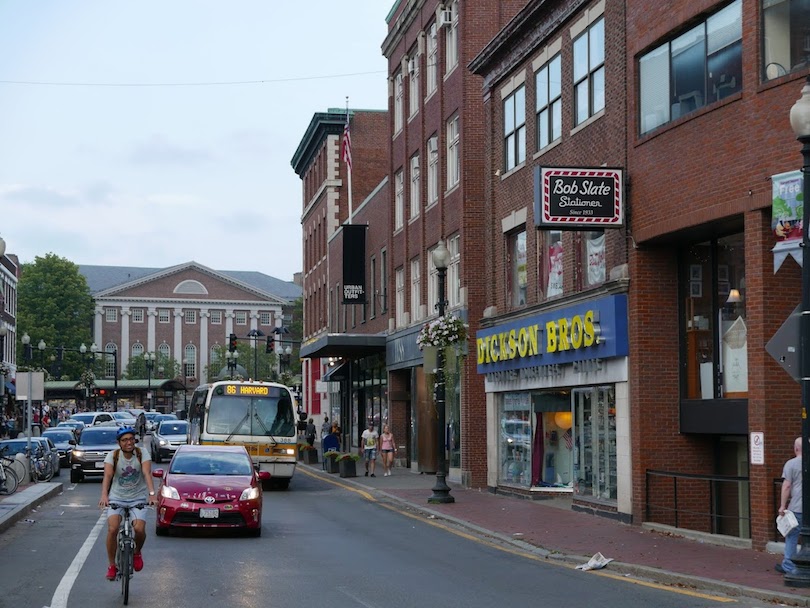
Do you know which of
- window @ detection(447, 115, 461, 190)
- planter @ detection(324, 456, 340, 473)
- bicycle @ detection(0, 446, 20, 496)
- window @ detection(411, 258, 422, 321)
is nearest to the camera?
bicycle @ detection(0, 446, 20, 496)

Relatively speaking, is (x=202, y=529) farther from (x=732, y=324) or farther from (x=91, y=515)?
(x=732, y=324)

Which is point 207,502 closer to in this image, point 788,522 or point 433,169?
point 788,522

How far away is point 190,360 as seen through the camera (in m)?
136

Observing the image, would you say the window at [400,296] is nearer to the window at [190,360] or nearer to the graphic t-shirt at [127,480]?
the graphic t-shirt at [127,480]

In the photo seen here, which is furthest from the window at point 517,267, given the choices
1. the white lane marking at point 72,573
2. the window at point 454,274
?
the white lane marking at point 72,573

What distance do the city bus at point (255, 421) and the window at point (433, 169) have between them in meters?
8.77

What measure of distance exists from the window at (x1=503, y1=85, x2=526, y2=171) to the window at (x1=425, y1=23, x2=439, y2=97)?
28.9ft

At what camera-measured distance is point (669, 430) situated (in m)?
21.9

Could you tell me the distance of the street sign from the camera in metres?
14.1

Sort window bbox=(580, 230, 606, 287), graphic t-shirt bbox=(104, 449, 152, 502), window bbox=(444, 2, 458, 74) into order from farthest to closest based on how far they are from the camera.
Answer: window bbox=(444, 2, 458, 74) < window bbox=(580, 230, 606, 287) < graphic t-shirt bbox=(104, 449, 152, 502)

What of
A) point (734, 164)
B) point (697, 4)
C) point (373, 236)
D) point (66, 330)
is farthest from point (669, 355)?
point (66, 330)

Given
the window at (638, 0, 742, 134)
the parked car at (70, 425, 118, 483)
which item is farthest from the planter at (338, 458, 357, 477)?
the window at (638, 0, 742, 134)

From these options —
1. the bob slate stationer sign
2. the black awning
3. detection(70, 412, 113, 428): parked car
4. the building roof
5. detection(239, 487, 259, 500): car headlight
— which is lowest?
detection(239, 487, 259, 500): car headlight

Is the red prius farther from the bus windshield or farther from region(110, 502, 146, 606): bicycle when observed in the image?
the bus windshield
